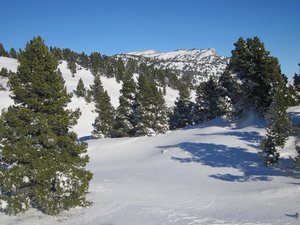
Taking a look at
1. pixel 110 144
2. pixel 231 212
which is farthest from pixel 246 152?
pixel 110 144

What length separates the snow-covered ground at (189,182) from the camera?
18688mm

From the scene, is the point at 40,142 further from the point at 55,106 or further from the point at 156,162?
the point at 156,162

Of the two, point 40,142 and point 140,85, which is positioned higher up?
point 140,85

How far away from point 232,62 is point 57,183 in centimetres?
3046

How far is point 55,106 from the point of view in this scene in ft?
65.4

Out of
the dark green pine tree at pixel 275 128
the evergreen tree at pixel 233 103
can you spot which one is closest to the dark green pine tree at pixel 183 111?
the evergreen tree at pixel 233 103

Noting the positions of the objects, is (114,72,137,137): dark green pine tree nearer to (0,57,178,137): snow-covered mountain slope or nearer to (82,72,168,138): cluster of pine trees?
→ (82,72,168,138): cluster of pine trees

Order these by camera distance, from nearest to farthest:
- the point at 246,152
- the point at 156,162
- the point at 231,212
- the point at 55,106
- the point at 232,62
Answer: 1. the point at 231,212
2. the point at 55,106
3. the point at 246,152
4. the point at 156,162
5. the point at 232,62

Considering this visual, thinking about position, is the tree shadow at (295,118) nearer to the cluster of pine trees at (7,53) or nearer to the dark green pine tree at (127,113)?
the dark green pine tree at (127,113)

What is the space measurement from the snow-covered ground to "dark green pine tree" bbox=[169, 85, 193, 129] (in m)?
20.5

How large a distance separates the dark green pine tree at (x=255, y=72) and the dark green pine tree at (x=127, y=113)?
1574 cm

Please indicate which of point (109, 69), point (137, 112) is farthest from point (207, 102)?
point (109, 69)

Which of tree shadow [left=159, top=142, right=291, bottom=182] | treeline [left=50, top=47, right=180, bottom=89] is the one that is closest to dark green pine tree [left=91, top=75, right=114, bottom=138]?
tree shadow [left=159, top=142, right=291, bottom=182]

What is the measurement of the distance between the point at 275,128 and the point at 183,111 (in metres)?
41.1
